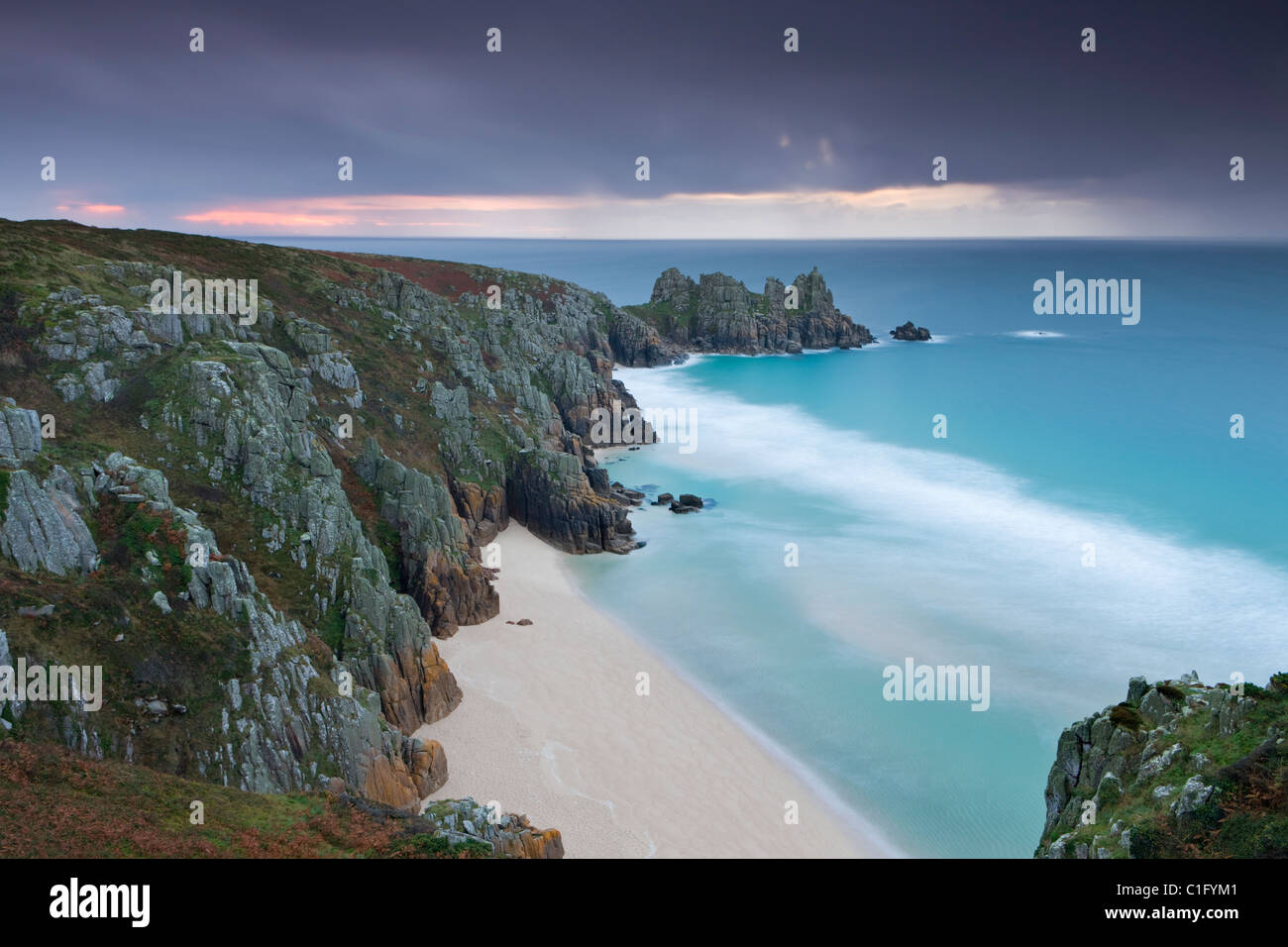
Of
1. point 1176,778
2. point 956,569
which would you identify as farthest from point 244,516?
point 956,569

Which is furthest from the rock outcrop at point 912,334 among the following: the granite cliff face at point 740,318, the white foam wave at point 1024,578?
the white foam wave at point 1024,578

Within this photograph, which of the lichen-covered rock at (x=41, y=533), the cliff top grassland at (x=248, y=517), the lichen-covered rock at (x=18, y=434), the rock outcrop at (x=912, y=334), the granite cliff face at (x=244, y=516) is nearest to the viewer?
the cliff top grassland at (x=248, y=517)

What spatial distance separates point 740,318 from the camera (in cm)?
15850

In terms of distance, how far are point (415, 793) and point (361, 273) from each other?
66.5m

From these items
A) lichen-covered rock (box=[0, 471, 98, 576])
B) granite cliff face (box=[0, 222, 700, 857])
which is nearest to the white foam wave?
granite cliff face (box=[0, 222, 700, 857])

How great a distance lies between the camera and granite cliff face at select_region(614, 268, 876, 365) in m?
158

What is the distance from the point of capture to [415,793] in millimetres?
30547

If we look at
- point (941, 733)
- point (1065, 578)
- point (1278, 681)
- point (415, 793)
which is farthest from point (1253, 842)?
point (1065, 578)

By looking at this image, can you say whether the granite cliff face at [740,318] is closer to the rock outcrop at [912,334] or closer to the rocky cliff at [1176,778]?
the rock outcrop at [912,334]

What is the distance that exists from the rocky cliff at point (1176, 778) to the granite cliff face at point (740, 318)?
126133mm

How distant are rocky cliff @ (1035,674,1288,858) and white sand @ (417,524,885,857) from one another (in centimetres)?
1008

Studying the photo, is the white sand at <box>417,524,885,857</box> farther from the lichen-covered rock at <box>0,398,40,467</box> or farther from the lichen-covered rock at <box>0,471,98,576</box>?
the lichen-covered rock at <box>0,398,40,467</box>

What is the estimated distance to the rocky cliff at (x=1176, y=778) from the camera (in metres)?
17.6

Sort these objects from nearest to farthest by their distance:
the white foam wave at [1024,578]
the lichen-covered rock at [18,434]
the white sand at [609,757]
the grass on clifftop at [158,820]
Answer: the grass on clifftop at [158,820], the white sand at [609,757], the lichen-covered rock at [18,434], the white foam wave at [1024,578]
